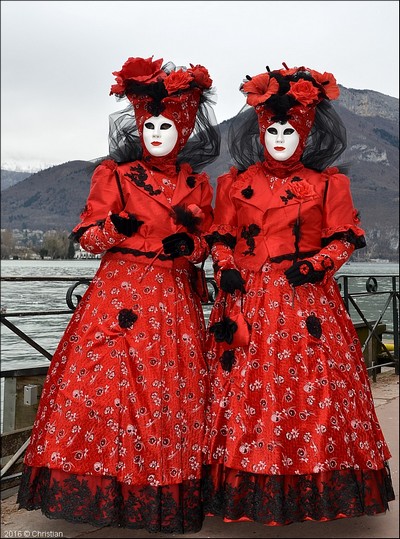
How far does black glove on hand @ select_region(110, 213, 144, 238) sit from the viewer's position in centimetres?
233

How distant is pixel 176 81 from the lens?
2463 millimetres

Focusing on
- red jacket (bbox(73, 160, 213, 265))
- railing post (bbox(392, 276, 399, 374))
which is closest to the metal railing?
railing post (bbox(392, 276, 399, 374))

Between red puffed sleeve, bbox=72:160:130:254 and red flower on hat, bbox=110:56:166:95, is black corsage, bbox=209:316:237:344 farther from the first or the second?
red flower on hat, bbox=110:56:166:95

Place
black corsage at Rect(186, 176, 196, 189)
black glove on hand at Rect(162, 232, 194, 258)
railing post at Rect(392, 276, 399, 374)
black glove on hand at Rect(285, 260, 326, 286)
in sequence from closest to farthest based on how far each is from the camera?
1. black glove on hand at Rect(285, 260, 326, 286)
2. black glove on hand at Rect(162, 232, 194, 258)
3. black corsage at Rect(186, 176, 196, 189)
4. railing post at Rect(392, 276, 399, 374)

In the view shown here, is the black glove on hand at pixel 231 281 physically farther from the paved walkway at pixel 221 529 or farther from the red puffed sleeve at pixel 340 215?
the paved walkway at pixel 221 529

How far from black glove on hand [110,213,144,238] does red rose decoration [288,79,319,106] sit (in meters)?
0.89

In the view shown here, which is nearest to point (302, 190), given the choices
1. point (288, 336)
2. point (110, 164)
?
point (288, 336)

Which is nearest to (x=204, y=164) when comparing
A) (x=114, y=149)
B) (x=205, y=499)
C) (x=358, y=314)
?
(x=114, y=149)

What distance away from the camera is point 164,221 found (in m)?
2.49

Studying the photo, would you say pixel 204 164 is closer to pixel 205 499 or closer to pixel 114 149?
pixel 114 149

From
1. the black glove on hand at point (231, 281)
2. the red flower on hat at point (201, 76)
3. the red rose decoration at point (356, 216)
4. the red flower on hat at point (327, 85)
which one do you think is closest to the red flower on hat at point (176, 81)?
the red flower on hat at point (201, 76)

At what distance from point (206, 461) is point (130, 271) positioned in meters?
0.85

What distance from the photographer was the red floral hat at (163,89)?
2510mm
